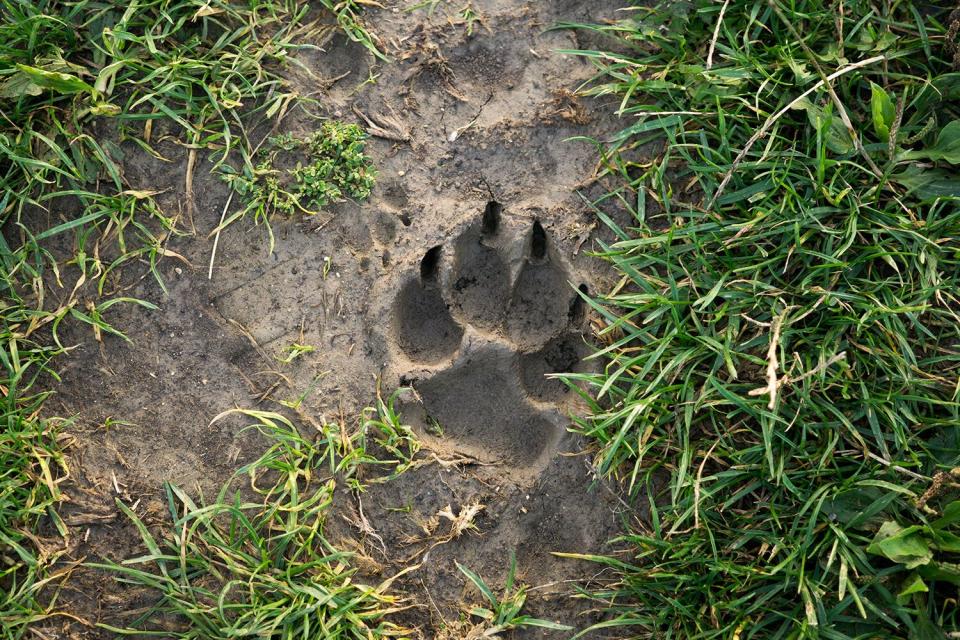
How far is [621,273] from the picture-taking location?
2166mm

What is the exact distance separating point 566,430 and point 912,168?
3.87ft

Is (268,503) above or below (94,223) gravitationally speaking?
below

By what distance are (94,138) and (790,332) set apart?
2.07 meters

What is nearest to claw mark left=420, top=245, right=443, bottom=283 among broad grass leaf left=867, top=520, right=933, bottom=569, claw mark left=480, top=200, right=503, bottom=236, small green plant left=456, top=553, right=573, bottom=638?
claw mark left=480, top=200, right=503, bottom=236

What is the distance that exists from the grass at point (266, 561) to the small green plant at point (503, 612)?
0.72 ft

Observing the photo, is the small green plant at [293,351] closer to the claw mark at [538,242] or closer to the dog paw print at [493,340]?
the dog paw print at [493,340]

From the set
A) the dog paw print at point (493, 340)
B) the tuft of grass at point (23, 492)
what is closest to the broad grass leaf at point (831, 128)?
the dog paw print at point (493, 340)

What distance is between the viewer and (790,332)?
1.97 m

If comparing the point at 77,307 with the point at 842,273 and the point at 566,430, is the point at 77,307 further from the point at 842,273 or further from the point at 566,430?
the point at 842,273

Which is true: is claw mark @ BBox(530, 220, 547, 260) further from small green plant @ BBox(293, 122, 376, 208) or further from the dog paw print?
small green plant @ BBox(293, 122, 376, 208)

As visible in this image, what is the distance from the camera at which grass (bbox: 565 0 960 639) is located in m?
1.92

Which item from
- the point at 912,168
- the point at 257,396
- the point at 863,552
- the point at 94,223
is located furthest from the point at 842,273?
the point at 94,223

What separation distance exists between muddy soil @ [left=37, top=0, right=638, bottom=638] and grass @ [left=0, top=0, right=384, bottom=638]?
0.06 m

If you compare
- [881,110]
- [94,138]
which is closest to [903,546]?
[881,110]
